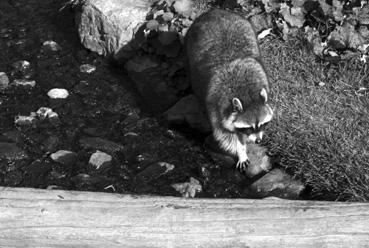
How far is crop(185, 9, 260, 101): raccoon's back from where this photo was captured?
14.6 ft

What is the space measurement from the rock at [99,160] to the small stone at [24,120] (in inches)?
26.7

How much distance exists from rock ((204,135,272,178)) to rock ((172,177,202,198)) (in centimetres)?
33

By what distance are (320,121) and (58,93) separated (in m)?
2.18

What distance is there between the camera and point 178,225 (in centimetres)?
236

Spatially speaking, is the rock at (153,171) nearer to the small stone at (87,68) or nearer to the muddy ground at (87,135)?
the muddy ground at (87,135)

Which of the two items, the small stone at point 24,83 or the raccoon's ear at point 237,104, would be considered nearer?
the raccoon's ear at point 237,104

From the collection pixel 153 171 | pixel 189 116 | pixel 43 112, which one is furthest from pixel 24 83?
pixel 153 171

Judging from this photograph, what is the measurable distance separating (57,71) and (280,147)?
2247mm

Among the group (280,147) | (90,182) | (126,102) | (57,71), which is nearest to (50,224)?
→ (90,182)

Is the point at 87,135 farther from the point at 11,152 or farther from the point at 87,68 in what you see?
the point at 87,68

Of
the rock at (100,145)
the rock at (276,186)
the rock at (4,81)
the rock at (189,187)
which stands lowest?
the rock at (4,81)

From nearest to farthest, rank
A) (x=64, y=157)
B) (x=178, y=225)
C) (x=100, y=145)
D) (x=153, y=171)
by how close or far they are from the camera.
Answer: (x=178, y=225) < (x=153, y=171) < (x=64, y=157) < (x=100, y=145)

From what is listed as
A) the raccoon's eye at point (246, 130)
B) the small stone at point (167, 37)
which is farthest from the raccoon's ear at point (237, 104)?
the small stone at point (167, 37)

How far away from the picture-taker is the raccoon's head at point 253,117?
3.99 metres
